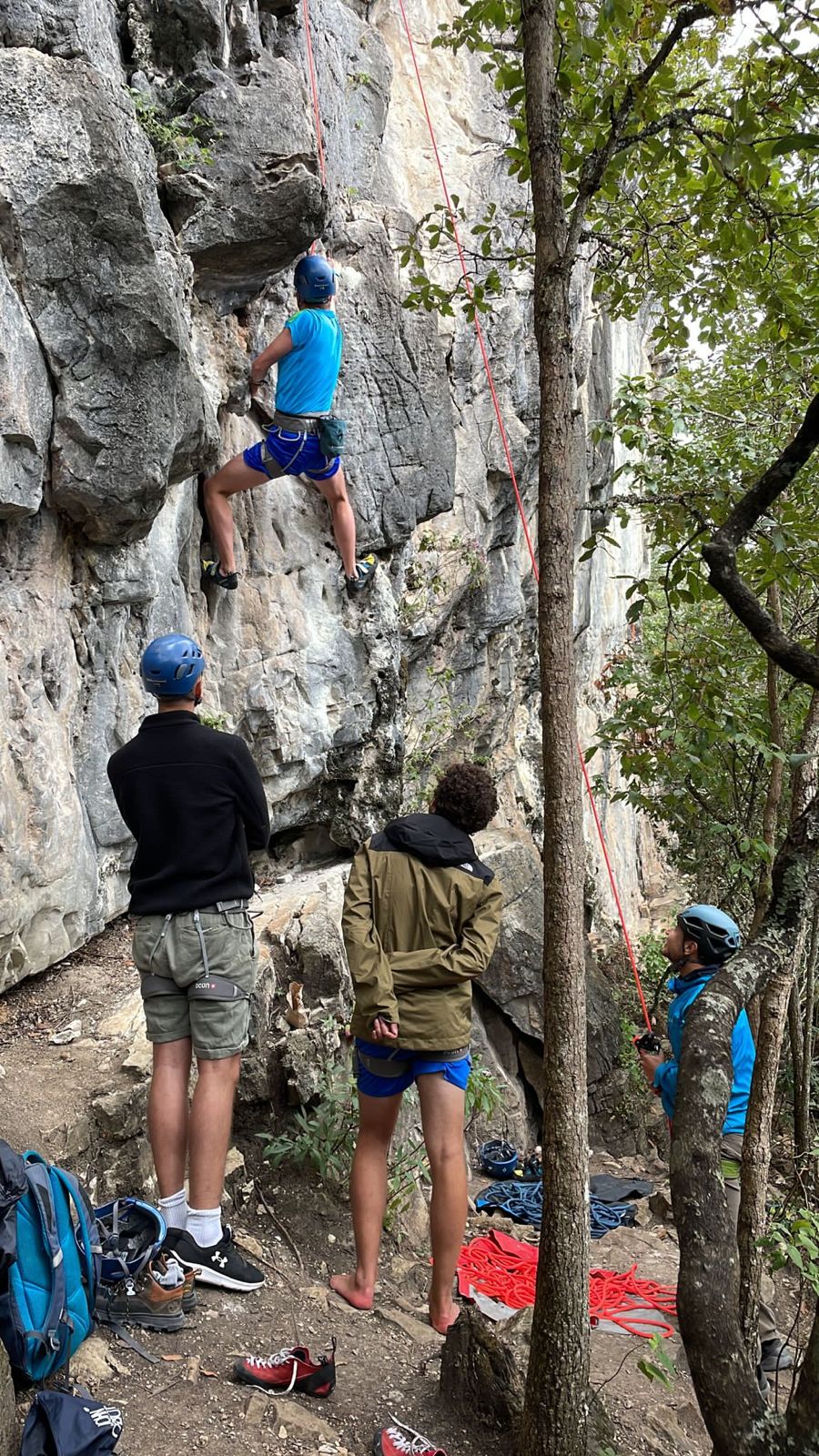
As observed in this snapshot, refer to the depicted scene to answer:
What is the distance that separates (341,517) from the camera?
786 cm

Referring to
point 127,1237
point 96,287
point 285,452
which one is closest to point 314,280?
point 285,452

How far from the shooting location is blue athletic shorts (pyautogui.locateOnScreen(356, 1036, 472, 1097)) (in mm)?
3891

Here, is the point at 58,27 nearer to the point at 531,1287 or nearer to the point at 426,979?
the point at 426,979

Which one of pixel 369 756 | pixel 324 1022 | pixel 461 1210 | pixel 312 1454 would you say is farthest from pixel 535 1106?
pixel 312 1454

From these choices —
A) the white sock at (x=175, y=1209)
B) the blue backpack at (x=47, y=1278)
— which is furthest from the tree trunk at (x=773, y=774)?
the blue backpack at (x=47, y=1278)

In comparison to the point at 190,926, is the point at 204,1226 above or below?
below

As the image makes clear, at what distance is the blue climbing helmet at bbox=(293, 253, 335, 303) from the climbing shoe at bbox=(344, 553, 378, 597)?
93.5 inches

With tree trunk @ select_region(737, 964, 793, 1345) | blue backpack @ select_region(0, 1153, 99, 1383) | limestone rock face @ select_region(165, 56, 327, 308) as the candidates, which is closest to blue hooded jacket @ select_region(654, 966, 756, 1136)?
tree trunk @ select_region(737, 964, 793, 1345)

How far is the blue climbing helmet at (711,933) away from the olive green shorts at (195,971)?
82.5 inches

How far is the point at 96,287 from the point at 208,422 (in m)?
1.07

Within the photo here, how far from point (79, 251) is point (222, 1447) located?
5345mm

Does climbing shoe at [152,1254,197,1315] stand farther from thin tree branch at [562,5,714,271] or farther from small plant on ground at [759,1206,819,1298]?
thin tree branch at [562,5,714,271]

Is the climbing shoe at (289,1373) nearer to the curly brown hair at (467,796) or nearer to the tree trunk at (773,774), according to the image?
the curly brown hair at (467,796)

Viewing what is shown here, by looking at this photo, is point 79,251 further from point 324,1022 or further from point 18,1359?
point 18,1359
